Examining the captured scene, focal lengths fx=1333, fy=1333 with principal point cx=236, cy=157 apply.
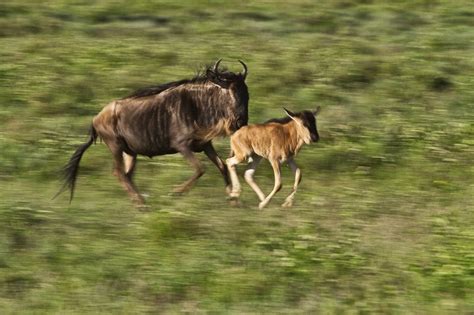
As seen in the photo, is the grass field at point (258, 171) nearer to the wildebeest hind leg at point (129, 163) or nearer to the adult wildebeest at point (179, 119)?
the wildebeest hind leg at point (129, 163)

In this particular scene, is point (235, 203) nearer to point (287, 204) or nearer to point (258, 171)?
point (287, 204)

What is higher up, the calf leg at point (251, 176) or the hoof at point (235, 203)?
the calf leg at point (251, 176)

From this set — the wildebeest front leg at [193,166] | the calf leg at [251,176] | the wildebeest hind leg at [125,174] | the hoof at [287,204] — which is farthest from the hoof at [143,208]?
the hoof at [287,204]

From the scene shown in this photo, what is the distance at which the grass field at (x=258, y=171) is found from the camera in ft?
35.2

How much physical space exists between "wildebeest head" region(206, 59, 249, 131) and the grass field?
834 mm

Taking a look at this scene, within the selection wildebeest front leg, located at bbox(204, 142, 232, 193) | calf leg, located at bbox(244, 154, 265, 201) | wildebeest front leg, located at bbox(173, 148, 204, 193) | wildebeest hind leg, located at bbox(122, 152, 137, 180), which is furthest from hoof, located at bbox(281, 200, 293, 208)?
wildebeest hind leg, located at bbox(122, 152, 137, 180)

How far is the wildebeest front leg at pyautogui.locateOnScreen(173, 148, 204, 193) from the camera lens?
1277 cm

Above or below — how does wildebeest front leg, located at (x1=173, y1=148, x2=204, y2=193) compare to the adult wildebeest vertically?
below

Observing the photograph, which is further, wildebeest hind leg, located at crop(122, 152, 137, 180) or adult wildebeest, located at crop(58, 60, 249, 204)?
wildebeest hind leg, located at crop(122, 152, 137, 180)

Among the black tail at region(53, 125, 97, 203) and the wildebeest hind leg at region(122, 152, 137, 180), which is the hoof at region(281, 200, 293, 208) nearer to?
the wildebeest hind leg at region(122, 152, 137, 180)

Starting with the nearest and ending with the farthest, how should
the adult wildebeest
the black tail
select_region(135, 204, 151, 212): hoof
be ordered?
1. select_region(135, 204, 151, 212): hoof
2. the adult wildebeest
3. the black tail

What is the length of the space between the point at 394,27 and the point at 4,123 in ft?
22.3

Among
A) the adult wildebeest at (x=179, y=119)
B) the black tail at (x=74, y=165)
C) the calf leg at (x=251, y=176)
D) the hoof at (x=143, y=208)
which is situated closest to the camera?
the hoof at (x=143, y=208)

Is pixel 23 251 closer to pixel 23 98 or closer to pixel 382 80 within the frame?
pixel 23 98
